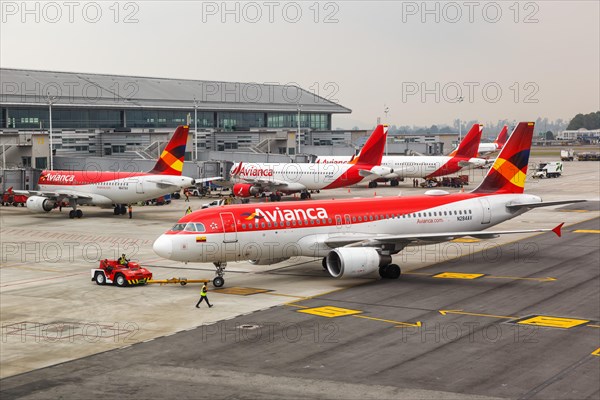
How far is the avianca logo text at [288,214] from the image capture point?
46.2 meters

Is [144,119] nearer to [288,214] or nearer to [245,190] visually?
[245,190]

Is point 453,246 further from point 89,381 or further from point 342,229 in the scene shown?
point 89,381

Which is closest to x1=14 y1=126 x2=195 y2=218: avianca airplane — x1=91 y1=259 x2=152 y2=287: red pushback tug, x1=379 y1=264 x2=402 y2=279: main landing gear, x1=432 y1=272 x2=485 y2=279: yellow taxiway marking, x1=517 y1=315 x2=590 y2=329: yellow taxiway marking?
x1=91 y1=259 x2=152 y2=287: red pushback tug

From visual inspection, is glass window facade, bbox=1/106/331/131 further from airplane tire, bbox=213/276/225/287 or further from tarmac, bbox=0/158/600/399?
airplane tire, bbox=213/276/225/287

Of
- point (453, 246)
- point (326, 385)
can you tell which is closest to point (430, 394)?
point (326, 385)

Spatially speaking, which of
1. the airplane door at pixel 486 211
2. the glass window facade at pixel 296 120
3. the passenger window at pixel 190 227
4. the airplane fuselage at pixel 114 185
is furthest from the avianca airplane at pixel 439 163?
the passenger window at pixel 190 227

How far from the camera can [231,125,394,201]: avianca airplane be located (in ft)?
333

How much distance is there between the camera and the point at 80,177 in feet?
280

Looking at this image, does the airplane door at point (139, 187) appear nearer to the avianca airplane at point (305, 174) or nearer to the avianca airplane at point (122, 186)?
the avianca airplane at point (122, 186)

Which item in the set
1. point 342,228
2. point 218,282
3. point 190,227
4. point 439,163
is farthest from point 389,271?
point 439,163

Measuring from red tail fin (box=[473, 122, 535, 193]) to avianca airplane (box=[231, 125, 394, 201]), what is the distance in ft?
150

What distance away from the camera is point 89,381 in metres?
28.5

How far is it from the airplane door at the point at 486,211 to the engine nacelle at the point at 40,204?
48075 mm

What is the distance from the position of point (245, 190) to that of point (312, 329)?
65.0m
